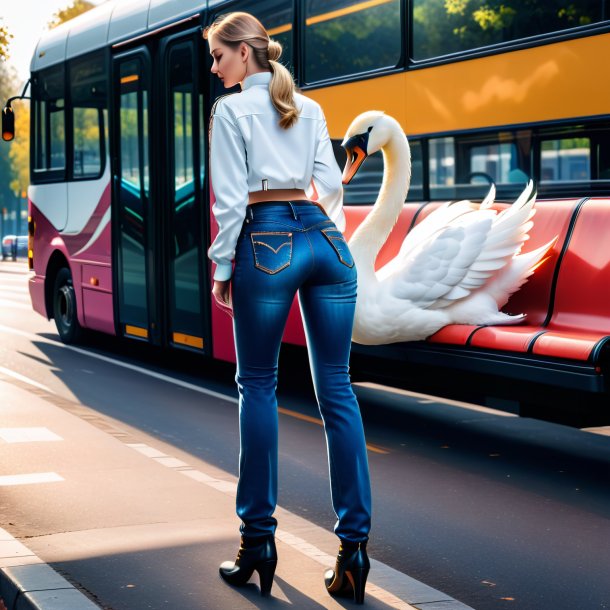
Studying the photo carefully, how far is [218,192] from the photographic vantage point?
3951 millimetres

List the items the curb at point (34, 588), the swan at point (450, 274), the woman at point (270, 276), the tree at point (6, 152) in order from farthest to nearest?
the tree at point (6, 152) < the swan at point (450, 274) < the woman at point (270, 276) < the curb at point (34, 588)

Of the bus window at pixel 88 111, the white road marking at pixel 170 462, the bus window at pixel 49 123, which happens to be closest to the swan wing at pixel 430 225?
the white road marking at pixel 170 462

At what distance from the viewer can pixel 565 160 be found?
7043 millimetres

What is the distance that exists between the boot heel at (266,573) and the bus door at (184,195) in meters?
5.72

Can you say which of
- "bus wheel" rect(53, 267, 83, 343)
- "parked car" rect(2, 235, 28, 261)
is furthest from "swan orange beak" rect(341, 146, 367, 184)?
"parked car" rect(2, 235, 28, 261)

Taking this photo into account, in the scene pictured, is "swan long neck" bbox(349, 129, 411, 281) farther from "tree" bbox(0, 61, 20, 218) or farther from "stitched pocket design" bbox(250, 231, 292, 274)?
"tree" bbox(0, 61, 20, 218)

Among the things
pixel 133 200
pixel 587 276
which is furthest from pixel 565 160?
pixel 133 200

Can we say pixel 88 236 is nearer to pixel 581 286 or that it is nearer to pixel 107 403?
pixel 107 403

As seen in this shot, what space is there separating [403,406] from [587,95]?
306 centimetres

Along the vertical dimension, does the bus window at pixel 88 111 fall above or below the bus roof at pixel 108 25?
below

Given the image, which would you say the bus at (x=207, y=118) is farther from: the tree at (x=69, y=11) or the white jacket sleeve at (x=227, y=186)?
the tree at (x=69, y=11)

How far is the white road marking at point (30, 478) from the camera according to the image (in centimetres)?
592

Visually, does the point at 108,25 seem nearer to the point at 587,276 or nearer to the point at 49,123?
the point at 49,123

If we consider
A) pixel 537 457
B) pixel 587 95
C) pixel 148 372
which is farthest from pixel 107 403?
pixel 587 95
